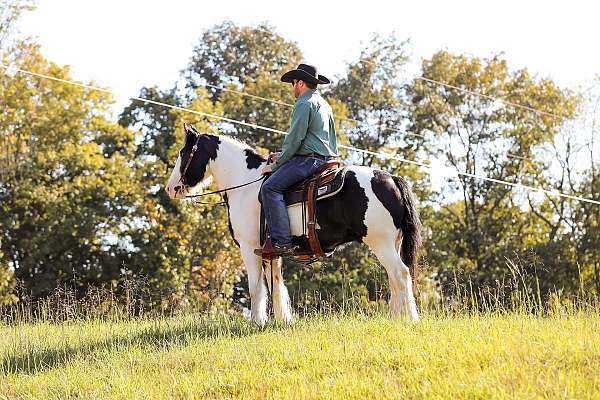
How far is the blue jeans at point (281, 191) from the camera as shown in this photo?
9.36m

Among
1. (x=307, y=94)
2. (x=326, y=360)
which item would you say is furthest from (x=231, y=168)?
(x=326, y=360)

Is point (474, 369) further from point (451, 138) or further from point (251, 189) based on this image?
point (451, 138)

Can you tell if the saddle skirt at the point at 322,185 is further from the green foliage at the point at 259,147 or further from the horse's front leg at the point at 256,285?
the green foliage at the point at 259,147

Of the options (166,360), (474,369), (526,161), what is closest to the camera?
(474,369)

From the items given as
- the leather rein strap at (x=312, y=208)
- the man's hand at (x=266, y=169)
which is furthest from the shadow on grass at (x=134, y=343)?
the man's hand at (x=266, y=169)

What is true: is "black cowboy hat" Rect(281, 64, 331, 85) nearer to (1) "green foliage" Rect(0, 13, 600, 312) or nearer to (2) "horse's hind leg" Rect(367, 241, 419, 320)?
(2) "horse's hind leg" Rect(367, 241, 419, 320)

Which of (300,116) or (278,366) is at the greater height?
(300,116)

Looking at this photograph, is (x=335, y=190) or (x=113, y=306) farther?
(x=113, y=306)

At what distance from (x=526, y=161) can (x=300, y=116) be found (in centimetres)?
2216

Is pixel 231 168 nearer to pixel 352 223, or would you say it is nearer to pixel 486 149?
pixel 352 223

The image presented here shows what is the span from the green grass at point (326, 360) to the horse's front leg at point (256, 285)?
28cm

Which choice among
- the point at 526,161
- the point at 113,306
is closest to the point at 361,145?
the point at 526,161

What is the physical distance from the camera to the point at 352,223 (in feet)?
30.4

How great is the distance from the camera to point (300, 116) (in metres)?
9.34
